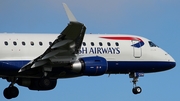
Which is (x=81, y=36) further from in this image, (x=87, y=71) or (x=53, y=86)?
(x=53, y=86)

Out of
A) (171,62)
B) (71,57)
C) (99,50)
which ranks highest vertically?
(171,62)

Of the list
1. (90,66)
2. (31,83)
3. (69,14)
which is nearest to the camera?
(69,14)

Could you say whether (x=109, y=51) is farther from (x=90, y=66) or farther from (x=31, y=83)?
(x=31, y=83)

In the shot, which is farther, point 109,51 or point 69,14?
point 109,51

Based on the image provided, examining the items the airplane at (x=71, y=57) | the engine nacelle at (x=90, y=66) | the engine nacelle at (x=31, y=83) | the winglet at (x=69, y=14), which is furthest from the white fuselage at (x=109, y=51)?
the winglet at (x=69, y=14)

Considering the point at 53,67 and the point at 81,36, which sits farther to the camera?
the point at 53,67

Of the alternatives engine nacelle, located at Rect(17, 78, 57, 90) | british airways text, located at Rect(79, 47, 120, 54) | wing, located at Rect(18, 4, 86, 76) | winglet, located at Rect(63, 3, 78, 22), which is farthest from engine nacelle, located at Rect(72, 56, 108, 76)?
winglet, located at Rect(63, 3, 78, 22)

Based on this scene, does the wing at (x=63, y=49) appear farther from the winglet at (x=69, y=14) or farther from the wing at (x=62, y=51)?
the winglet at (x=69, y=14)

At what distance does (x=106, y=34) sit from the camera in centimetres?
5097

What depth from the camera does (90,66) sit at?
149 feet

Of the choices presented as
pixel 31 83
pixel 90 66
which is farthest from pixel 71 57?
pixel 31 83

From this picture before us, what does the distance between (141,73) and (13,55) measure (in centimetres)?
1092

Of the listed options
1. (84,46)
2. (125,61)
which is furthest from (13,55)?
(125,61)

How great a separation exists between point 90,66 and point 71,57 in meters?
1.48
